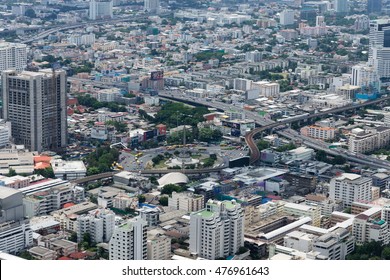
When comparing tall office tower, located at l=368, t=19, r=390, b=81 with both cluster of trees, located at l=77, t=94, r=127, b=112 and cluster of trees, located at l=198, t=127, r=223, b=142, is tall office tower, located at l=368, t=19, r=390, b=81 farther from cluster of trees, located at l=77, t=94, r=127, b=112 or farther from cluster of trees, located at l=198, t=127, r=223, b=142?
cluster of trees, located at l=198, t=127, r=223, b=142

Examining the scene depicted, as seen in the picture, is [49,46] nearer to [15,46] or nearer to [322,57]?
[15,46]

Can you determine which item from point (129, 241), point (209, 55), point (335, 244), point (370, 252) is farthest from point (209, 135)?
point (209, 55)

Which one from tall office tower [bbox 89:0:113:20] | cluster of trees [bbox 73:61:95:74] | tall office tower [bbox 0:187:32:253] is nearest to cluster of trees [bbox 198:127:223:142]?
tall office tower [bbox 0:187:32:253]

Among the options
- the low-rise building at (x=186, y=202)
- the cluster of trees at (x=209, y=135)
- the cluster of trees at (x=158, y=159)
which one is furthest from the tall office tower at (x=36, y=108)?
the low-rise building at (x=186, y=202)

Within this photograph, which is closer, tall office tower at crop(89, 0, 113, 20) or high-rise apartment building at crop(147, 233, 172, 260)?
high-rise apartment building at crop(147, 233, 172, 260)

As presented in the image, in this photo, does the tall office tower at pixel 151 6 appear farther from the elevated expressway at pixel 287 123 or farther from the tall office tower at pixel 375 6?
the elevated expressway at pixel 287 123

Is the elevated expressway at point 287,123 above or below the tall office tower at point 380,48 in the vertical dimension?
below
